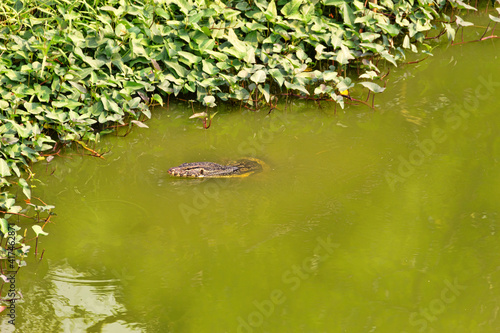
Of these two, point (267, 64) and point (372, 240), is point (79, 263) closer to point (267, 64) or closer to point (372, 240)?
point (372, 240)

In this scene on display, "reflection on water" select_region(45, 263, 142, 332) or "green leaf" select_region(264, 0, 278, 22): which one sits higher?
"green leaf" select_region(264, 0, 278, 22)

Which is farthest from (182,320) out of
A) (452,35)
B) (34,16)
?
(452,35)

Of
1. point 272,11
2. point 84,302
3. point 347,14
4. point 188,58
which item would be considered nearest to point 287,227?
point 84,302

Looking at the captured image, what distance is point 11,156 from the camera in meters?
4.58

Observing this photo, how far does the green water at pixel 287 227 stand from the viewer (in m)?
3.57

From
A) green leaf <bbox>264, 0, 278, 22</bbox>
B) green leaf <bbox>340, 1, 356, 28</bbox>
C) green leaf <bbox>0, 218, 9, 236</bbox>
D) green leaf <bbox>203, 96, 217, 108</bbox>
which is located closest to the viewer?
green leaf <bbox>0, 218, 9, 236</bbox>

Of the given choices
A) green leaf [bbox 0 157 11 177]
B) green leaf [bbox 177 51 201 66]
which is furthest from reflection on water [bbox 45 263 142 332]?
green leaf [bbox 177 51 201 66]

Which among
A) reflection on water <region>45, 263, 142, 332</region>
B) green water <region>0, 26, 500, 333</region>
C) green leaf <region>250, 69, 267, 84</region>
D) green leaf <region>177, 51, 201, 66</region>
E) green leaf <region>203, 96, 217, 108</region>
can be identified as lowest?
reflection on water <region>45, 263, 142, 332</region>

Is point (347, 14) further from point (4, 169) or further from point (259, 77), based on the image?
point (4, 169)

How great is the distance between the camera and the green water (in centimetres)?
357

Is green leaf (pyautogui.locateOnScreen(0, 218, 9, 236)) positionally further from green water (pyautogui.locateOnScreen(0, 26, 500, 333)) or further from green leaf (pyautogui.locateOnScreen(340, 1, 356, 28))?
green leaf (pyautogui.locateOnScreen(340, 1, 356, 28))

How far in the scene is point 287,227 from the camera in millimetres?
4285

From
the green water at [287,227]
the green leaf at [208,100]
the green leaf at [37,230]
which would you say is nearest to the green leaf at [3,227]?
the green leaf at [37,230]

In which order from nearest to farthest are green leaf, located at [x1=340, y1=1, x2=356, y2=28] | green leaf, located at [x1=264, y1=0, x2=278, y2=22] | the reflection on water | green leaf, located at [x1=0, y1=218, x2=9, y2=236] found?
the reflection on water, green leaf, located at [x1=0, y1=218, x2=9, y2=236], green leaf, located at [x1=264, y1=0, x2=278, y2=22], green leaf, located at [x1=340, y1=1, x2=356, y2=28]
